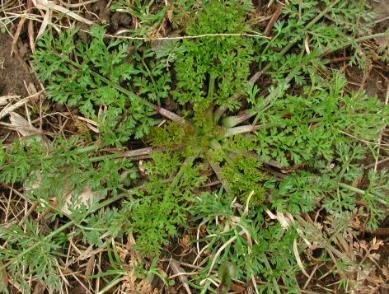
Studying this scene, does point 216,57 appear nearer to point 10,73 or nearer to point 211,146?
point 211,146

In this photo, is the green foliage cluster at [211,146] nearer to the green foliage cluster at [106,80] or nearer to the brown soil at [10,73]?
the green foliage cluster at [106,80]

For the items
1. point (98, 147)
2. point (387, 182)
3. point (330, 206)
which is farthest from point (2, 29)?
point (387, 182)

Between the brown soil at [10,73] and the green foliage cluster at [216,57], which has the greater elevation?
the green foliage cluster at [216,57]

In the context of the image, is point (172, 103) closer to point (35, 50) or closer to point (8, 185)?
point (35, 50)

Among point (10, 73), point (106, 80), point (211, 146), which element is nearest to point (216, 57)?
point (211, 146)

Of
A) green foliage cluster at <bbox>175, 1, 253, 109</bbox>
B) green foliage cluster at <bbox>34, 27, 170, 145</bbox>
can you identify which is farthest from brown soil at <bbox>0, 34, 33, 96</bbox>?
green foliage cluster at <bbox>175, 1, 253, 109</bbox>

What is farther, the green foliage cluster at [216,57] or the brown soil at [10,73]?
the brown soil at [10,73]

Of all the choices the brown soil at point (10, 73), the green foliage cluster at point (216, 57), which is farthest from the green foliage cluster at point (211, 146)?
the brown soil at point (10, 73)
